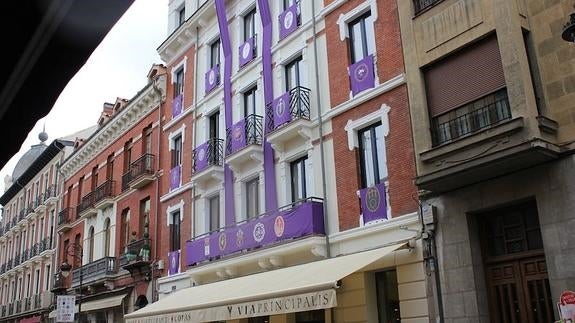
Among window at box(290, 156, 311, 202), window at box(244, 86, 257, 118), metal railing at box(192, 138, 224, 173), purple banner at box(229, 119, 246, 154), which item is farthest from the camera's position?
metal railing at box(192, 138, 224, 173)

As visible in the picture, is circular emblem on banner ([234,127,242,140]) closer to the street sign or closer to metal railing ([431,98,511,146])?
metal railing ([431,98,511,146])

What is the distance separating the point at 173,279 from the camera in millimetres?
21328

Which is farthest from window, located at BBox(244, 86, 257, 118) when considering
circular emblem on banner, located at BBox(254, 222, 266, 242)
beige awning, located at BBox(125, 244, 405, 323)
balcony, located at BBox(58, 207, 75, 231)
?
balcony, located at BBox(58, 207, 75, 231)

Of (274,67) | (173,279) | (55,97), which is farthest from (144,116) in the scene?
(55,97)

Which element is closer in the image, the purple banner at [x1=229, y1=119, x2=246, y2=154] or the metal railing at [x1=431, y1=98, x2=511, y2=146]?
the metal railing at [x1=431, y1=98, x2=511, y2=146]

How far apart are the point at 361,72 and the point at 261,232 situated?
5.10 meters

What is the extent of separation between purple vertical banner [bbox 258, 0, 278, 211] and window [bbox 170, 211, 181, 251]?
6.37 metres

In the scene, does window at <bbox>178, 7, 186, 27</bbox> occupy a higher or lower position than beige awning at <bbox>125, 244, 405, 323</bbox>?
higher

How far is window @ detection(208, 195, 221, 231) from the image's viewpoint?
792 inches

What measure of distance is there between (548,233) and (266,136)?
8.68 meters

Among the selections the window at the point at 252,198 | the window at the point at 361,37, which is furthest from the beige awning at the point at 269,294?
the window at the point at 361,37

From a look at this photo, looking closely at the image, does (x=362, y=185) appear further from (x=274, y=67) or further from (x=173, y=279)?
(x=173, y=279)

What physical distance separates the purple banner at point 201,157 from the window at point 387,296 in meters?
7.90

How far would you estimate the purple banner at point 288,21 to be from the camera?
17703mm
